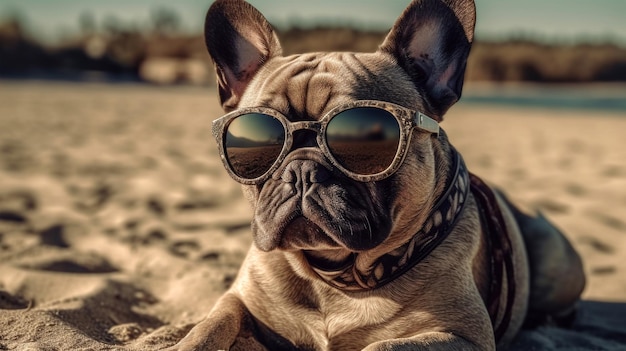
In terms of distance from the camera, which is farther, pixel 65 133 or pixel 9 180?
pixel 65 133

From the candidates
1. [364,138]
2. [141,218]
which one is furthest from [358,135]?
[141,218]

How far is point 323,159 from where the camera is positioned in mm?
2244

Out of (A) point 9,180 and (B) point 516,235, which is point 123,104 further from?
(B) point 516,235

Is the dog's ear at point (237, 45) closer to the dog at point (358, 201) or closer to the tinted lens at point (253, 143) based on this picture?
the dog at point (358, 201)

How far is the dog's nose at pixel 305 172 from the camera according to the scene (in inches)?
86.7

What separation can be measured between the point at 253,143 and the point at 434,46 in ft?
2.47

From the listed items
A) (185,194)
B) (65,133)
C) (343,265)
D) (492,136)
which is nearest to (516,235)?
(343,265)

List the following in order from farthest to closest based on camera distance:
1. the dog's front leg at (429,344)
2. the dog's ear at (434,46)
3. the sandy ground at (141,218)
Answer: the sandy ground at (141,218)
the dog's ear at (434,46)
the dog's front leg at (429,344)

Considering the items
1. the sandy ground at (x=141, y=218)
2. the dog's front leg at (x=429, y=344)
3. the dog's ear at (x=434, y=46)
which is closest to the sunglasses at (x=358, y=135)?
the dog's ear at (x=434, y=46)

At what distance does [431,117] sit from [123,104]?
509 inches

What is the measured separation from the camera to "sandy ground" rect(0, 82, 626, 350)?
2885 millimetres

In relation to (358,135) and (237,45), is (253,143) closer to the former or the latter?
(358,135)

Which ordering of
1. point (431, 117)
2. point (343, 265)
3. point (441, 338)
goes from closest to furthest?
point (441, 338), point (343, 265), point (431, 117)

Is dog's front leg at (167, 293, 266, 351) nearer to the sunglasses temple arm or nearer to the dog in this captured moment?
the dog
